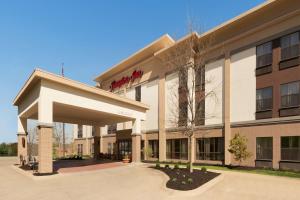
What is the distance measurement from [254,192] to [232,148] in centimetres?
1032

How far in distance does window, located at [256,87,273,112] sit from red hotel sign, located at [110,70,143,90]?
19558 millimetres

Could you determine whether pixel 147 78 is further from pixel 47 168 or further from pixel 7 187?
pixel 7 187

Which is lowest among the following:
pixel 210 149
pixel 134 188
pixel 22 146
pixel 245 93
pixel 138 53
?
pixel 134 188

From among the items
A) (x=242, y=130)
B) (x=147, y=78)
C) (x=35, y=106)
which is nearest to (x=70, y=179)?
(x=35, y=106)

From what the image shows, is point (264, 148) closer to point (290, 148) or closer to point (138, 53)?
point (290, 148)

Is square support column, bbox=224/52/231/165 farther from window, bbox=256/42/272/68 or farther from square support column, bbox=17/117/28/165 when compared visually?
square support column, bbox=17/117/28/165

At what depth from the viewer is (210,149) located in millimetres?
29625

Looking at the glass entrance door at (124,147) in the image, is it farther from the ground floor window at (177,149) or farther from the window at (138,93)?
the ground floor window at (177,149)

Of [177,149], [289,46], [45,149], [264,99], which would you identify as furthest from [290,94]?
[45,149]

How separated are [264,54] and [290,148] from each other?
8.96m

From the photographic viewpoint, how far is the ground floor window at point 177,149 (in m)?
32.6

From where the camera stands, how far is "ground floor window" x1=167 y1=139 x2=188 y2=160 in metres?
32.6

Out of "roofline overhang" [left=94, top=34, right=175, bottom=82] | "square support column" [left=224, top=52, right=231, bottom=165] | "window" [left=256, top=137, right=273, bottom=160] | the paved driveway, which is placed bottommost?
the paved driveway

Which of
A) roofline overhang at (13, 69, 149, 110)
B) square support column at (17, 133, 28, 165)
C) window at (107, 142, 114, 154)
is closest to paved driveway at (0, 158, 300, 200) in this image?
roofline overhang at (13, 69, 149, 110)
